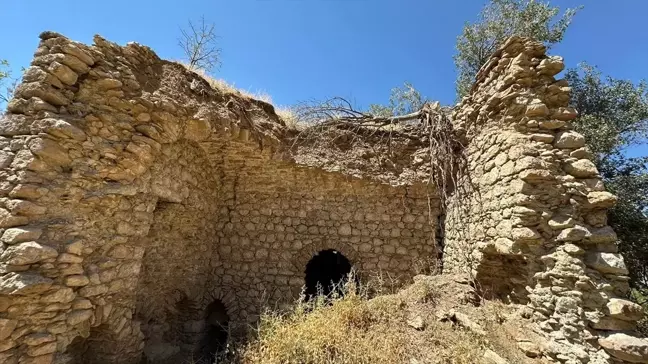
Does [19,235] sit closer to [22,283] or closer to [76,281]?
[22,283]

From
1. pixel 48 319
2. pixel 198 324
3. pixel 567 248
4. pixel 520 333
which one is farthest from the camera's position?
pixel 198 324

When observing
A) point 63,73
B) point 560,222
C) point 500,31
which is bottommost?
point 560,222

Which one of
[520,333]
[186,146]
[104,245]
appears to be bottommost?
[520,333]

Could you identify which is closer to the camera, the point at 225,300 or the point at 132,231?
the point at 132,231

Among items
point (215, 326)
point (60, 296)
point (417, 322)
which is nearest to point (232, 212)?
point (215, 326)

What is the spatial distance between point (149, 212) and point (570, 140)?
5.31 m

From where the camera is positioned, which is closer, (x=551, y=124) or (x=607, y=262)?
(x=607, y=262)

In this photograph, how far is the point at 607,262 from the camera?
9.32 feet

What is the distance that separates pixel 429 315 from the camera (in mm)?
3752

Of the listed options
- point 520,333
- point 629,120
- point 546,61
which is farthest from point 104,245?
point 629,120

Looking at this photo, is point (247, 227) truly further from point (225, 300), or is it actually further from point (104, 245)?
point (104, 245)

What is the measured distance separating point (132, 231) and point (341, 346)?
291cm

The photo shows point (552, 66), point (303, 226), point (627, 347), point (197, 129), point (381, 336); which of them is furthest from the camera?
point (303, 226)

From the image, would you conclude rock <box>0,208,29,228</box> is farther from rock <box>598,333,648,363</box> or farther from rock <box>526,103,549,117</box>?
rock <box>526,103,549,117</box>
